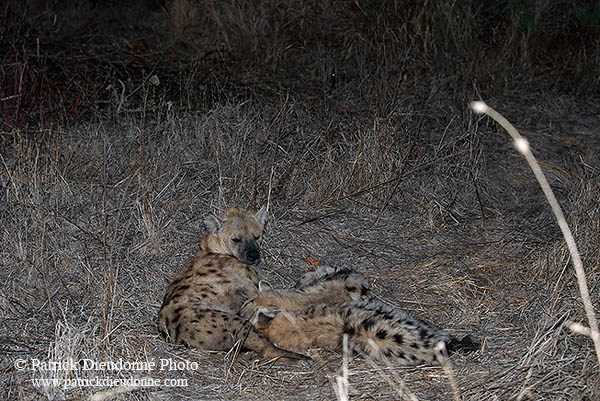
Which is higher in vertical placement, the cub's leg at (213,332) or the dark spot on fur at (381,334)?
the dark spot on fur at (381,334)

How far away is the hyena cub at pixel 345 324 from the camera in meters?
4.04

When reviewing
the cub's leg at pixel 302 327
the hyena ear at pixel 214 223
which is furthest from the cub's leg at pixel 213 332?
the hyena ear at pixel 214 223

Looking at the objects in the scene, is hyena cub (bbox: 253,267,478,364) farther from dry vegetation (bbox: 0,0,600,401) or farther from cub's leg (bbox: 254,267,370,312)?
dry vegetation (bbox: 0,0,600,401)

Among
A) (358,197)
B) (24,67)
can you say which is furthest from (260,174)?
(24,67)

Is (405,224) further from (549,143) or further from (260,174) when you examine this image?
(549,143)

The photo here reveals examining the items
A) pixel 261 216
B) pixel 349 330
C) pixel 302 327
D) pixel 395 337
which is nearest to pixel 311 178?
pixel 261 216

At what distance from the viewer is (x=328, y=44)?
9789 mm

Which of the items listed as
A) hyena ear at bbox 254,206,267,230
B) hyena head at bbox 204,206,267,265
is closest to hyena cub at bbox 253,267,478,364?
hyena head at bbox 204,206,267,265

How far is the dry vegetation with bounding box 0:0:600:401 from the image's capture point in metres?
4.02

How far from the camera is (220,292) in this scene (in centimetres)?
468

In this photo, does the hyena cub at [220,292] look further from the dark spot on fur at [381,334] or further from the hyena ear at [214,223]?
the dark spot on fur at [381,334]

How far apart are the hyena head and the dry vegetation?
405 mm

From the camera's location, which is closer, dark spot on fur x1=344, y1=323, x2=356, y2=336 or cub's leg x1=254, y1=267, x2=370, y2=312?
dark spot on fur x1=344, y1=323, x2=356, y2=336

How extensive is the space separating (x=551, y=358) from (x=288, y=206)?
2.77 m
